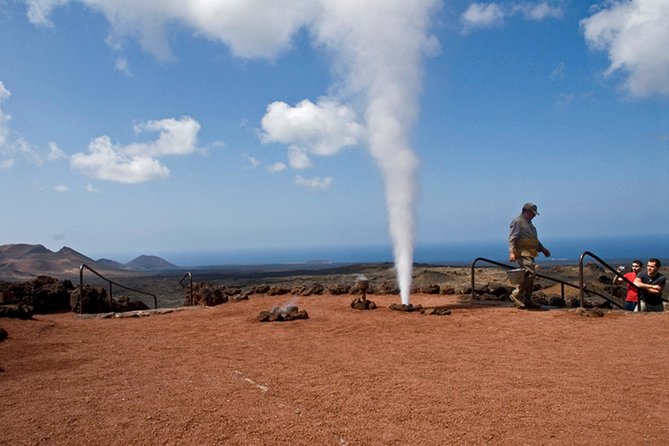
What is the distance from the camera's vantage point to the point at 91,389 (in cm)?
582

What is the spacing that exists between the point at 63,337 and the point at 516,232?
366 inches

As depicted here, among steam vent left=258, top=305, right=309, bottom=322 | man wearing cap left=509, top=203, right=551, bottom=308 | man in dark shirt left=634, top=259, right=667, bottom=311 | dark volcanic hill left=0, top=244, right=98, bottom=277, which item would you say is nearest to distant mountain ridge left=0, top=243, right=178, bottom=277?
dark volcanic hill left=0, top=244, right=98, bottom=277

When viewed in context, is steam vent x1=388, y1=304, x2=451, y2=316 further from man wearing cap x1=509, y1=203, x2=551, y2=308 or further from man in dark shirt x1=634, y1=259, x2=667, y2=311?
man in dark shirt x1=634, y1=259, x2=667, y2=311

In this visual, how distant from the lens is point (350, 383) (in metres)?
5.84

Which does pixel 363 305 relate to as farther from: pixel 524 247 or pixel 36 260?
pixel 36 260

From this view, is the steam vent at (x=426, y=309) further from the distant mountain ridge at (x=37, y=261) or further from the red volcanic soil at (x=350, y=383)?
the distant mountain ridge at (x=37, y=261)

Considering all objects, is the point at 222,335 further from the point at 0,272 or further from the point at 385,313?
the point at 0,272

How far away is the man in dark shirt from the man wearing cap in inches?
73.1

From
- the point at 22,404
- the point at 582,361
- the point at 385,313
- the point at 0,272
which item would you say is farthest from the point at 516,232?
the point at 0,272

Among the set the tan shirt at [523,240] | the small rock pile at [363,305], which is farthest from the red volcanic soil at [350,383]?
the small rock pile at [363,305]

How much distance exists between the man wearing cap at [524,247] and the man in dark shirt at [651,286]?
6.09 ft

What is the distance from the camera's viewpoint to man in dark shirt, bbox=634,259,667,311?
402 inches

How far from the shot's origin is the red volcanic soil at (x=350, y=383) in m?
4.43

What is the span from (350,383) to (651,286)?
7554mm
